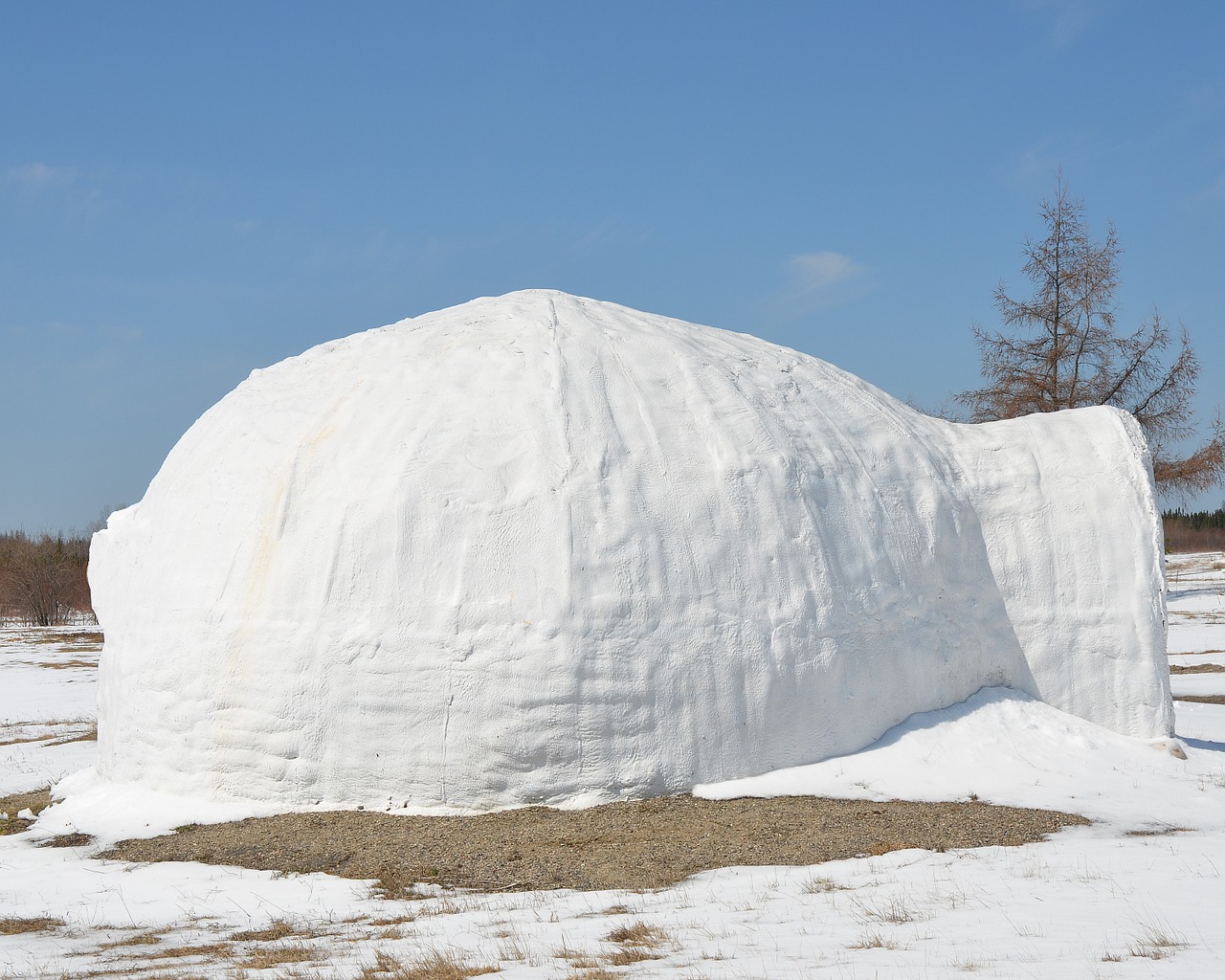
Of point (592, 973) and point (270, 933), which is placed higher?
point (592, 973)

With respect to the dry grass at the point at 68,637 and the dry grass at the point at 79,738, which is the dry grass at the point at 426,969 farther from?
the dry grass at the point at 68,637

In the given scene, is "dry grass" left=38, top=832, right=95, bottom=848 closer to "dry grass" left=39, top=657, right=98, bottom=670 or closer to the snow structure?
the snow structure

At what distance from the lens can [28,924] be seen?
22.3ft

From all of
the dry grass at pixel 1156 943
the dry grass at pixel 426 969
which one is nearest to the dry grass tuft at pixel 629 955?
the dry grass at pixel 426 969

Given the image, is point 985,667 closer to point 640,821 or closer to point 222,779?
point 640,821

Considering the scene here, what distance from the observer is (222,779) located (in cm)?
917

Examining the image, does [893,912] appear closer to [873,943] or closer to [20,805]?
[873,943]

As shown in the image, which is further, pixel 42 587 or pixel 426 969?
pixel 42 587

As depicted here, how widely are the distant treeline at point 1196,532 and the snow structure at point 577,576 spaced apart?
3031 inches

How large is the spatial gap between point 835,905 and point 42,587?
50.3 meters

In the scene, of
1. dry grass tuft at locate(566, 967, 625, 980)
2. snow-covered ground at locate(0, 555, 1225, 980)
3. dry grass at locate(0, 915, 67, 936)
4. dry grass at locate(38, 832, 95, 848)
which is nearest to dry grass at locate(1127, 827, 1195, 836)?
snow-covered ground at locate(0, 555, 1225, 980)

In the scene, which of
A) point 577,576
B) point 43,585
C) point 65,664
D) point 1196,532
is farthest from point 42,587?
point 1196,532

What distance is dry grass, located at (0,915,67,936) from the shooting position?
6.67 metres

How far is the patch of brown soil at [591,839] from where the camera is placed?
745 cm
